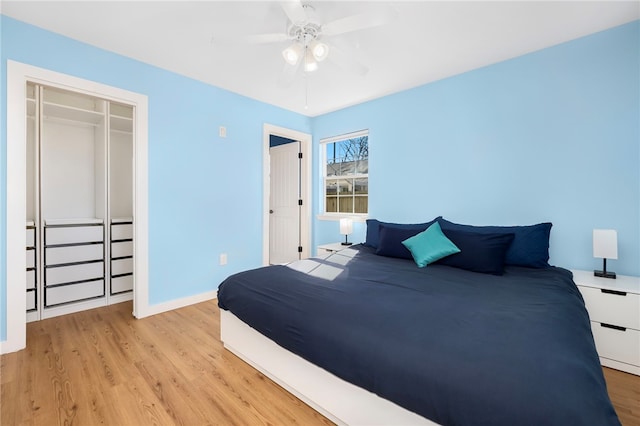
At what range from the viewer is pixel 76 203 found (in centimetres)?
335

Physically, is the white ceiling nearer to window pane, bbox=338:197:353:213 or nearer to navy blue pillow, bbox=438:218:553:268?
navy blue pillow, bbox=438:218:553:268

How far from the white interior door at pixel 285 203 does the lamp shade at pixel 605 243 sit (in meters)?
3.48

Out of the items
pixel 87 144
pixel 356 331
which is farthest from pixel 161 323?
pixel 87 144

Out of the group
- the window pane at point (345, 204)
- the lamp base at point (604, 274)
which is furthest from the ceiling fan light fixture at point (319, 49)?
the lamp base at point (604, 274)

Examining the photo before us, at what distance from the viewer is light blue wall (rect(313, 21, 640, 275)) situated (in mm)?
2193

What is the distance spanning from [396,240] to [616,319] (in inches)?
63.7

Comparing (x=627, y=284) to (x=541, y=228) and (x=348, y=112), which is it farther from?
(x=348, y=112)

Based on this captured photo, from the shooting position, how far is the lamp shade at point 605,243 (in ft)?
6.82

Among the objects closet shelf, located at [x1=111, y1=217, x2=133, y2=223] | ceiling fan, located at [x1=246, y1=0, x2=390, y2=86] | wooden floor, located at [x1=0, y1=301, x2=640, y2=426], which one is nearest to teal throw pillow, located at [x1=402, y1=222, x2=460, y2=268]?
wooden floor, located at [x1=0, y1=301, x2=640, y2=426]

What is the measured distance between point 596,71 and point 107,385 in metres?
4.29

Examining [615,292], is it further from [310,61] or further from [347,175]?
[347,175]

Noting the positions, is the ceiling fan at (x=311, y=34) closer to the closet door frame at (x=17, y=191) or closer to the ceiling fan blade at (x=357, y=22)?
the ceiling fan blade at (x=357, y=22)

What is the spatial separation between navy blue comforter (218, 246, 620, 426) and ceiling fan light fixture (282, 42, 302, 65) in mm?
1601

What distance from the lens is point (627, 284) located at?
1.98 metres
